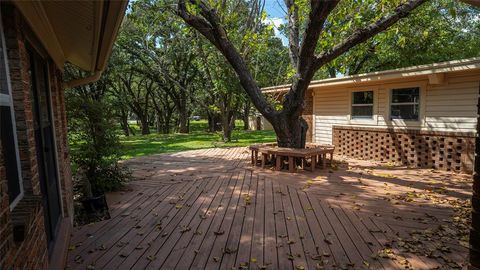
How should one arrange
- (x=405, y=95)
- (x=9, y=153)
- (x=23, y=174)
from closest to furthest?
1. (x=9, y=153)
2. (x=23, y=174)
3. (x=405, y=95)

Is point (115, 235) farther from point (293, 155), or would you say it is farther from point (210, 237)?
point (293, 155)

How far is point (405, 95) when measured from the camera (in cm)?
776

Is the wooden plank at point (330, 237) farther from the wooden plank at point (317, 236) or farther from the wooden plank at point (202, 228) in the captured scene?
the wooden plank at point (202, 228)

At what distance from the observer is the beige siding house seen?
6.58 metres

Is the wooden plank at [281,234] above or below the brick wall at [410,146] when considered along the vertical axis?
below

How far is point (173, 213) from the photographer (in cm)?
416

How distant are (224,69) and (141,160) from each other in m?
5.95

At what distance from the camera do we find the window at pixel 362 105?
340 inches

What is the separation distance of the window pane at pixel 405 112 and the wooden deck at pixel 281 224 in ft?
6.34

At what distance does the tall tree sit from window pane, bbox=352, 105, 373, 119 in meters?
2.18

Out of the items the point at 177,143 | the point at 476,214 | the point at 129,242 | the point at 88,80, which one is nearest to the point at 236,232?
the point at 129,242

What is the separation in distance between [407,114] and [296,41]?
139 inches

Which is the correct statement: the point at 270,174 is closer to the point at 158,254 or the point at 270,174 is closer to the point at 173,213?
the point at 173,213

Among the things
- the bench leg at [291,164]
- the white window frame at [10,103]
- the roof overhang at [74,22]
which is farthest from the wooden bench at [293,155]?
the white window frame at [10,103]
